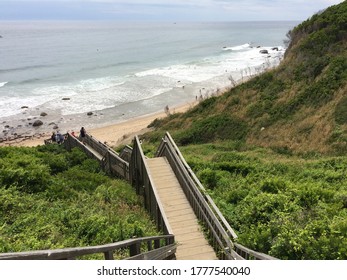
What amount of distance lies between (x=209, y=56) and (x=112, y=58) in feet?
84.8

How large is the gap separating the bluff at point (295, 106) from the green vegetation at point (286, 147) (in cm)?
7

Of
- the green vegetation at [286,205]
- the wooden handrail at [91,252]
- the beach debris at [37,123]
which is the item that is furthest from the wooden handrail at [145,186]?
the beach debris at [37,123]

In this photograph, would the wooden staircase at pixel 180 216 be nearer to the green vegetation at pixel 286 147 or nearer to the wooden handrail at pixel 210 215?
the wooden handrail at pixel 210 215

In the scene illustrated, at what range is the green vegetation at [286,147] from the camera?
612 centimetres

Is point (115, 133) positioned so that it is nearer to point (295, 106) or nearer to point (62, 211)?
point (295, 106)

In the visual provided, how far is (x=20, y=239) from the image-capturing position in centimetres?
679

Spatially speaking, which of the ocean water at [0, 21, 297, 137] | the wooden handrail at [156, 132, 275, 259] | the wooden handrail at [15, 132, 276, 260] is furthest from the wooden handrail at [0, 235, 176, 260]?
the ocean water at [0, 21, 297, 137]

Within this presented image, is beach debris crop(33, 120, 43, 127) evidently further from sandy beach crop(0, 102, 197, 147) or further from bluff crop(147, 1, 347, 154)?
bluff crop(147, 1, 347, 154)

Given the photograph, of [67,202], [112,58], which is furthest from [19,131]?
→ [112,58]

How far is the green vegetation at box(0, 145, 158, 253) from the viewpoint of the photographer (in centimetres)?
714

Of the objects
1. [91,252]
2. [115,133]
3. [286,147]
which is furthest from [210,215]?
[115,133]

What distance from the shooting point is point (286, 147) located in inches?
752

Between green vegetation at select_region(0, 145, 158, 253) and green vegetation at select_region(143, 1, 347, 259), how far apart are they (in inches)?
112

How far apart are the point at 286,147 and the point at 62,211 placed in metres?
14.3
